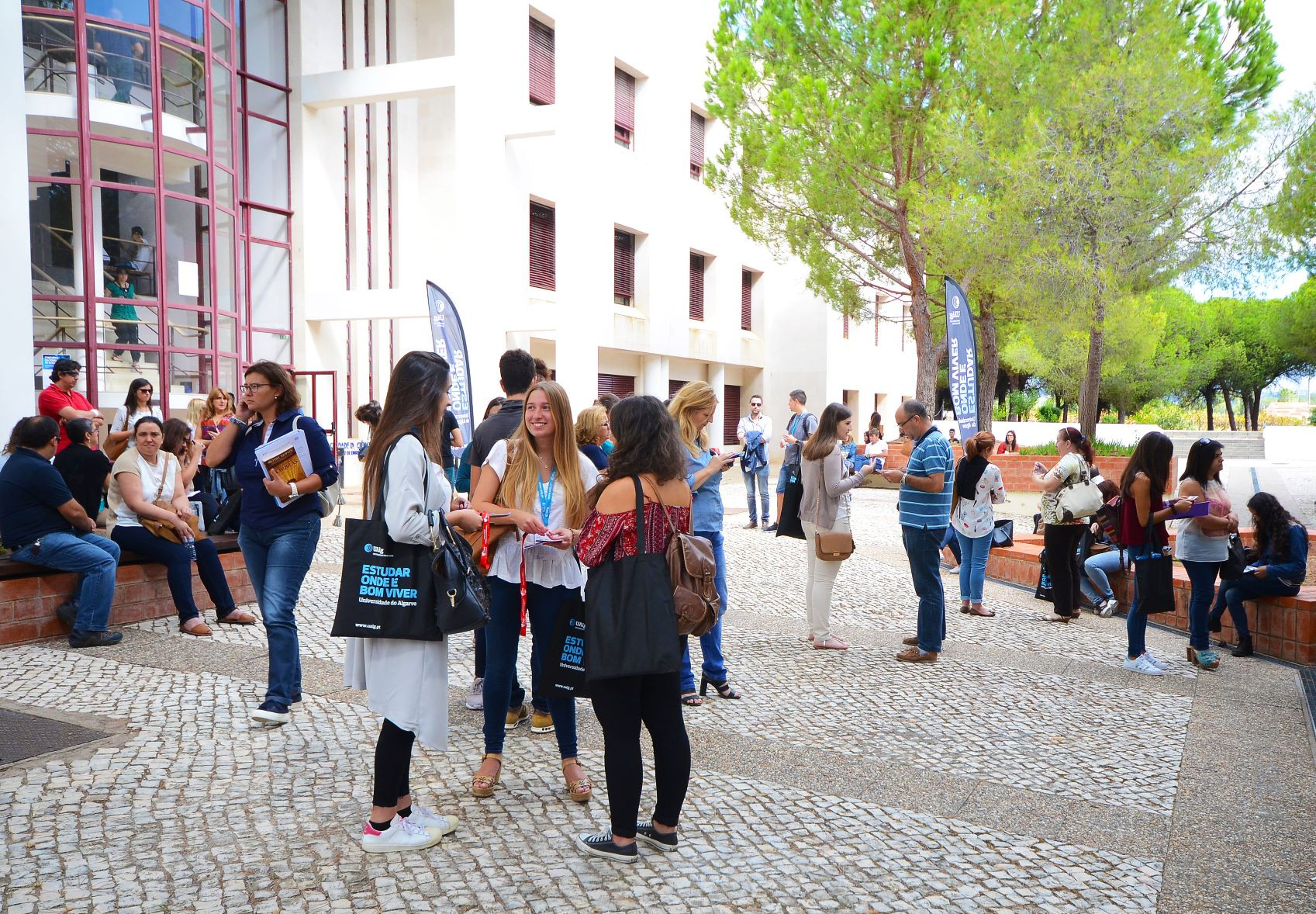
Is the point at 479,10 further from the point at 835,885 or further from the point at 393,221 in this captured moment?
the point at 835,885

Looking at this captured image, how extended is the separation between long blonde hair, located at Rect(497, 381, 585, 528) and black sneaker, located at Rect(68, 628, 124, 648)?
3.95 meters

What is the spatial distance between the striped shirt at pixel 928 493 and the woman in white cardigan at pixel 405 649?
373 cm

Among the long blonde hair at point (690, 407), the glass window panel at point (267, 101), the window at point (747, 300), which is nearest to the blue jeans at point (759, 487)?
the long blonde hair at point (690, 407)

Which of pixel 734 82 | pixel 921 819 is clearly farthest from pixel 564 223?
pixel 921 819

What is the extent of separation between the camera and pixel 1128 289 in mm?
17578

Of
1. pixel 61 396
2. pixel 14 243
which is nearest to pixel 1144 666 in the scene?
pixel 61 396

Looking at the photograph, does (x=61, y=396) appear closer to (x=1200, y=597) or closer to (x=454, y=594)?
(x=454, y=594)

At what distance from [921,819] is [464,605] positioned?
206cm

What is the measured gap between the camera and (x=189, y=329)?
13984 mm

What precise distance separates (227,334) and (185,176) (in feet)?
7.51

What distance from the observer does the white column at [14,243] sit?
9.26m

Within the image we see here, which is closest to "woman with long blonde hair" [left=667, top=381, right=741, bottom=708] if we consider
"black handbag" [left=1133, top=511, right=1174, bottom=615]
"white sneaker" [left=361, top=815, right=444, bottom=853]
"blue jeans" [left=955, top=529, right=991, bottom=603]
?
"white sneaker" [left=361, top=815, right=444, bottom=853]

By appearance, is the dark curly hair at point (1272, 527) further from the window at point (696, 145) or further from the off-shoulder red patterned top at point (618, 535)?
the window at point (696, 145)

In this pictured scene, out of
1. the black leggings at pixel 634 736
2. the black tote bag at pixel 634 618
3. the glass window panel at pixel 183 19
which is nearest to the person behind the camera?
the black tote bag at pixel 634 618
